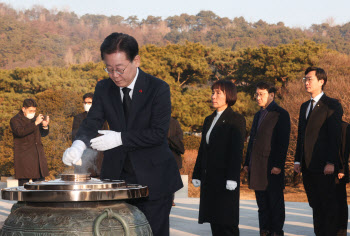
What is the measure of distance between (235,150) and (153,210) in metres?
1.96

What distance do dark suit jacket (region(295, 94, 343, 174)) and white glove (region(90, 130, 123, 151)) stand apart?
10.5 ft

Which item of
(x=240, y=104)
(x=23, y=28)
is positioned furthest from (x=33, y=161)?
(x=23, y=28)

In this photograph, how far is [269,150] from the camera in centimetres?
708

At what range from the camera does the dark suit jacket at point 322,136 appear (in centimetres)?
612

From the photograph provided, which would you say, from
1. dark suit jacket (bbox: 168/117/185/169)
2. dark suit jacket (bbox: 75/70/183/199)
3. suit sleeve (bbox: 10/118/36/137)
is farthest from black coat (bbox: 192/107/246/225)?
suit sleeve (bbox: 10/118/36/137)

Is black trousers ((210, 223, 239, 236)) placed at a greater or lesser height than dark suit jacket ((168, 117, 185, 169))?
lesser

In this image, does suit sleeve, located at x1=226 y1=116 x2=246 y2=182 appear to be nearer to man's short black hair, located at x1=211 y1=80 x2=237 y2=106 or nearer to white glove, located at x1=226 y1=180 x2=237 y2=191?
white glove, located at x1=226 y1=180 x2=237 y2=191

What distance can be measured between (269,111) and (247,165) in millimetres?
800

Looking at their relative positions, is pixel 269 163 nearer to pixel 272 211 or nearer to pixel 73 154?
pixel 272 211

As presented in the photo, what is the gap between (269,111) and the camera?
23.6 ft

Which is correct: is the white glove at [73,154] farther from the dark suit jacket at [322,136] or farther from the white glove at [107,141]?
the dark suit jacket at [322,136]

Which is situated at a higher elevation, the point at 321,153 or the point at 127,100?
the point at 127,100

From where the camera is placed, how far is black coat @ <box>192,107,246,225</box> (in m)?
5.50

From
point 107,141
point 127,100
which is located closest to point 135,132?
point 107,141
